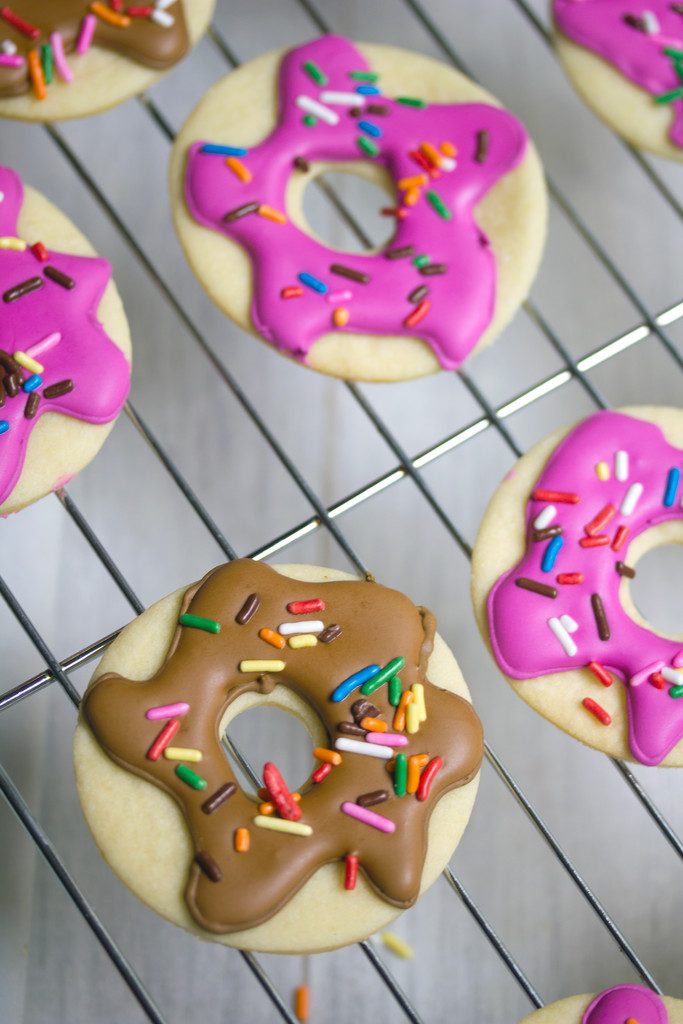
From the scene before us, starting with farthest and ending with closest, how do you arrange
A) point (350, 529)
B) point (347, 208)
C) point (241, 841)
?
point (347, 208) → point (350, 529) → point (241, 841)

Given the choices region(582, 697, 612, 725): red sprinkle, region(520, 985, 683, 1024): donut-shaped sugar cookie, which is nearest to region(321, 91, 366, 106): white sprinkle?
region(582, 697, 612, 725): red sprinkle

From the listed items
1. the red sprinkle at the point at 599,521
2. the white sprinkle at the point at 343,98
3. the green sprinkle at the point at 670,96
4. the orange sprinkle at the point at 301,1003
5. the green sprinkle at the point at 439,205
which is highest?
the white sprinkle at the point at 343,98

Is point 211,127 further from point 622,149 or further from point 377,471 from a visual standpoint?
point 622,149

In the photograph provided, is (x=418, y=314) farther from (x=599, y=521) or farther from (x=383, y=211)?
(x=599, y=521)

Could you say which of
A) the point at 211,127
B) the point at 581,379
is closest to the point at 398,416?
the point at 581,379

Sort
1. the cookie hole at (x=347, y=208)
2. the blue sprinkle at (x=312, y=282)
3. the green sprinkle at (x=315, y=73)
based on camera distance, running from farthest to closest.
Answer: the cookie hole at (x=347, y=208)
the green sprinkle at (x=315, y=73)
the blue sprinkle at (x=312, y=282)

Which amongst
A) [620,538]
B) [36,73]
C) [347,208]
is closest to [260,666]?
[620,538]

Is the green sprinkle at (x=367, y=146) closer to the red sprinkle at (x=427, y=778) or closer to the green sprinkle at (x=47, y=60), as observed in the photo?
the green sprinkle at (x=47, y=60)

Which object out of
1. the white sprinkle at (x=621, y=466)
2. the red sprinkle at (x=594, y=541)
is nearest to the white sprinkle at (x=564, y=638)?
the red sprinkle at (x=594, y=541)
